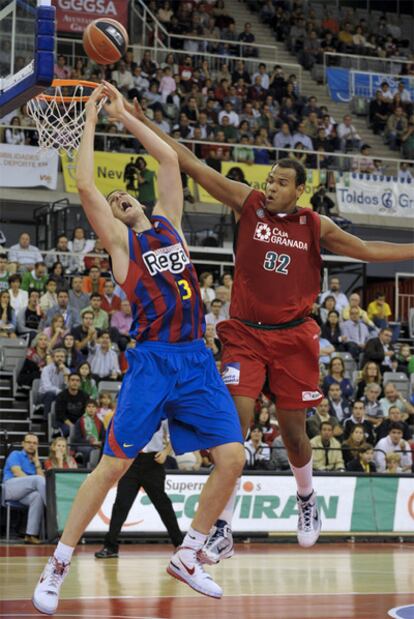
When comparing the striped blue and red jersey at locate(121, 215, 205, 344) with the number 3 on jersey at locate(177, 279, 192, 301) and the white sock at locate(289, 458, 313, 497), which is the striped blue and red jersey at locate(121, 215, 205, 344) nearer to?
the number 3 on jersey at locate(177, 279, 192, 301)

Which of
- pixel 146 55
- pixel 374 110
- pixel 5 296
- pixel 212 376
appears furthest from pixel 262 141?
pixel 212 376

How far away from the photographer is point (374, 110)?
31.7m

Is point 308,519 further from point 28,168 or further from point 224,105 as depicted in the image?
point 224,105

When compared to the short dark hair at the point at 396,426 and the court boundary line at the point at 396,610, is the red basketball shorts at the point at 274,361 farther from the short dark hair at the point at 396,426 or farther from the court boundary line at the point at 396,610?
the short dark hair at the point at 396,426

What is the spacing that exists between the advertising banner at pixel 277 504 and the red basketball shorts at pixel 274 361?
772 centimetres

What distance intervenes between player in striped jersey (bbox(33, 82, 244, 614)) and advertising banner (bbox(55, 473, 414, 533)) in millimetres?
8466

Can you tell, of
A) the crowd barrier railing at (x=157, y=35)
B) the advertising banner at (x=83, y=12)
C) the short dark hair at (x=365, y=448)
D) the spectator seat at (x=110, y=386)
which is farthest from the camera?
the crowd barrier railing at (x=157, y=35)

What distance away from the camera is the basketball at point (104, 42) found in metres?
8.12

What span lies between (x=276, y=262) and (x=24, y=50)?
2797 mm

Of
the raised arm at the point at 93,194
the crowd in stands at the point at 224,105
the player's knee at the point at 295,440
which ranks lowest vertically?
the player's knee at the point at 295,440

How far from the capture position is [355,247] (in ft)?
29.3

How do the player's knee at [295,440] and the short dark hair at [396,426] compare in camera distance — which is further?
the short dark hair at [396,426]

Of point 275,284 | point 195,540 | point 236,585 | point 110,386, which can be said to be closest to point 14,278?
point 110,386

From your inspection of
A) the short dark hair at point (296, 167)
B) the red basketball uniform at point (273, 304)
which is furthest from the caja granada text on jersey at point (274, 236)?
the short dark hair at point (296, 167)
